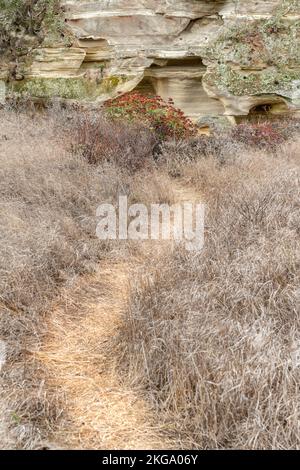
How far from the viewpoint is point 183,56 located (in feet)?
28.6

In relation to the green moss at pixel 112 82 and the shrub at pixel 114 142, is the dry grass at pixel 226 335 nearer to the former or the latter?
the shrub at pixel 114 142

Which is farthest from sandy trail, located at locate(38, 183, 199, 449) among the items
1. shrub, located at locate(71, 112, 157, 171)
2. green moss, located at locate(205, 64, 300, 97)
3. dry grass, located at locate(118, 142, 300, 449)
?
green moss, located at locate(205, 64, 300, 97)

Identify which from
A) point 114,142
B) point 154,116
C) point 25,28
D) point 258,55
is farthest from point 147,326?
point 25,28

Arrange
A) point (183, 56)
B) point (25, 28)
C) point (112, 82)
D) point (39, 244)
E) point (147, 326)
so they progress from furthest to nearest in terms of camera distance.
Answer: point (25, 28) → point (112, 82) → point (183, 56) → point (39, 244) → point (147, 326)

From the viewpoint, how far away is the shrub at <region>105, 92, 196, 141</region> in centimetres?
741

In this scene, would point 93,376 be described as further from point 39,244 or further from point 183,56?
point 183,56

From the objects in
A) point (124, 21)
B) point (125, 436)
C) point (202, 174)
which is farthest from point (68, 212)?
point (124, 21)

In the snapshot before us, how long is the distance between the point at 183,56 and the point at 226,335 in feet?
26.4

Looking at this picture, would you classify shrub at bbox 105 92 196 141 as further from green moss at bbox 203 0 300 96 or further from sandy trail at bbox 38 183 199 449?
sandy trail at bbox 38 183 199 449

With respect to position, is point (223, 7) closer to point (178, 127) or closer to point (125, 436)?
point (178, 127)

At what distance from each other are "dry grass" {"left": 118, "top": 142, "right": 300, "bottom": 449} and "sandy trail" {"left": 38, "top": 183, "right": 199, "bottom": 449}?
114 millimetres

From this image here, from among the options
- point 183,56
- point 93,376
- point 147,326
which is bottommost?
point 93,376

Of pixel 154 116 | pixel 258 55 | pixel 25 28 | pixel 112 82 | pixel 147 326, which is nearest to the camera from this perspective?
pixel 147 326

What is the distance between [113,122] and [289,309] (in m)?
6.03
